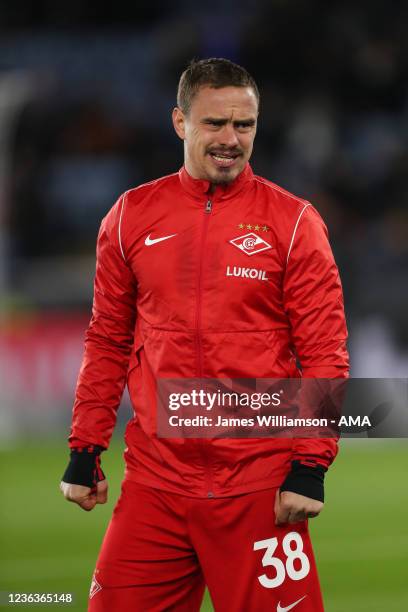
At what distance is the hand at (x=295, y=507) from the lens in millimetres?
2840

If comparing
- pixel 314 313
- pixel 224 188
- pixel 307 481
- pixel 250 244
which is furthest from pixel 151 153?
pixel 307 481

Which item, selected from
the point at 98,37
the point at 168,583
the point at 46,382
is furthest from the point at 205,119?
the point at 98,37

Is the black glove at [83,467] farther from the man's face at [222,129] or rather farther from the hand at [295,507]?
the man's face at [222,129]

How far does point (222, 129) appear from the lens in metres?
3.00

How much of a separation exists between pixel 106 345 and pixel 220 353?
1.25 feet

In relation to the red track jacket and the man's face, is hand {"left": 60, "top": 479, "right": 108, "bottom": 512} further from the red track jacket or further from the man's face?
the man's face

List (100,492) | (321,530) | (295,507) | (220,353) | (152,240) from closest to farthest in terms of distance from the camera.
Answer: (295,507)
(220,353)
(152,240)
(100,492)
(321,530)

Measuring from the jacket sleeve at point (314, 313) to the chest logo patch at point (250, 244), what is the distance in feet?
0.24

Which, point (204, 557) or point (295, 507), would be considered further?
point (204, 557)

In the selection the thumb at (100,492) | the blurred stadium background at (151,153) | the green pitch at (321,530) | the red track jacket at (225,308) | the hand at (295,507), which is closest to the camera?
the hand at (295,507)

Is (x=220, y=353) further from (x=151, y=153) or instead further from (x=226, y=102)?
(x=151, y=153)

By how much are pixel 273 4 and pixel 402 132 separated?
7.49 ft

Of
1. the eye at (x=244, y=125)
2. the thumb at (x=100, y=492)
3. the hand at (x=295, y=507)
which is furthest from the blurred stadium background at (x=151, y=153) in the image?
the eye at (x=244, y=125)

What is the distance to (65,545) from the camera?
250 inches
